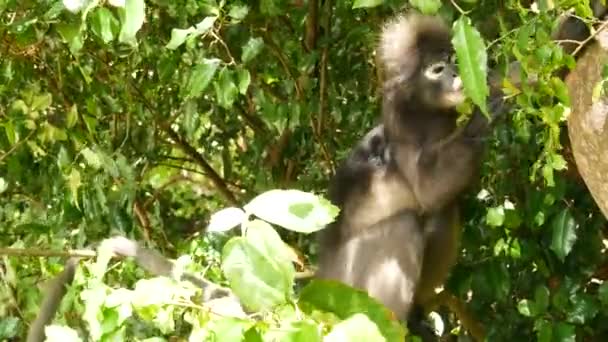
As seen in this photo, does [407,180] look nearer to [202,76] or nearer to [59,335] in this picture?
[202,76]

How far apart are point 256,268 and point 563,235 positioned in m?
1.50

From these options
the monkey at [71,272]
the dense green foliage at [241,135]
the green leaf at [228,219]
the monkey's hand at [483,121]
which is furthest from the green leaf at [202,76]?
the green leaf at [228,219]

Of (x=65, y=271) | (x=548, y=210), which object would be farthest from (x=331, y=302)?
(x=548, y=210)

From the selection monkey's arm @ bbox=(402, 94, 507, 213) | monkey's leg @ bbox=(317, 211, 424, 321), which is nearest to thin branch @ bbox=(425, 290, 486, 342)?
monkey's leg @ bbox=(317, 211, 424, 321)

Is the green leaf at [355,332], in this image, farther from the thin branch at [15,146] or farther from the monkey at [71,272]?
the thin branch at [15,146]

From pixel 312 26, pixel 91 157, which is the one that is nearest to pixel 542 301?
pixel 312 26

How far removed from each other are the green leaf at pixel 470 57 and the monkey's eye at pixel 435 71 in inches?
55.0

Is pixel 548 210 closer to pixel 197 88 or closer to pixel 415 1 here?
pixel 197 88

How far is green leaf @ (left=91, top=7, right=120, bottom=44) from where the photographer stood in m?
1.71

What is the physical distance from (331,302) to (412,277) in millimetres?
1771

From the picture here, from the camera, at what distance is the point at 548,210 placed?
8.11 ft

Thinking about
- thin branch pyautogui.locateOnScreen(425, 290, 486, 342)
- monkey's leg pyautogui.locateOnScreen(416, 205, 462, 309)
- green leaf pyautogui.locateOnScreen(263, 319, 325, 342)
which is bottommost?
thin branch pyautogui.locateOnScreen(425, 290, 486, 342)

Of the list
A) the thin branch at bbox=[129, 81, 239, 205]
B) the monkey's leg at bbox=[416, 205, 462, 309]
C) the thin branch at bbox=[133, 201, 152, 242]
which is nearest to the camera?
the monkey's leg at bbox=[416, 205, 462, 309]

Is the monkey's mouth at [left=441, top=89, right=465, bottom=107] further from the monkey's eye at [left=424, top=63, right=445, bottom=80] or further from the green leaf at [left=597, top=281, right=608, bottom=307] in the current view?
the green leaf at [left=597, top=281, right=608, bottom=307]
